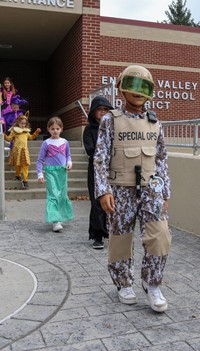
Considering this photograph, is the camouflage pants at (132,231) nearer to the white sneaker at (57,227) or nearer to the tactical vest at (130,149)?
the tactical vest at (130,149)

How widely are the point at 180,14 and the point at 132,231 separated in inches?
1992

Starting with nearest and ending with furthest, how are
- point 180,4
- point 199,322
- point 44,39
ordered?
point 199,322 → point 44,39 → point 180,4

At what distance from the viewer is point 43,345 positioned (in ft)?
8.59

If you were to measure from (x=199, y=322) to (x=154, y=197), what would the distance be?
3.21 ft

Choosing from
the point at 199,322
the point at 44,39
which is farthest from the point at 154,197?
the point at 44,39

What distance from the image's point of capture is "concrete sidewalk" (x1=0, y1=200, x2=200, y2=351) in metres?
2.68

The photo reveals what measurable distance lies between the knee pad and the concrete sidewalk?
1.68 feet

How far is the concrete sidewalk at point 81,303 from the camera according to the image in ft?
8.80

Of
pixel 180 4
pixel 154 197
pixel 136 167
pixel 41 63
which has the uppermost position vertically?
pixel 180 4

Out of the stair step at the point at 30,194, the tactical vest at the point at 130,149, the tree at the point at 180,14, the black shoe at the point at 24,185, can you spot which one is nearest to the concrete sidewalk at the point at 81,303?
the tactical vest at the point at 130,149

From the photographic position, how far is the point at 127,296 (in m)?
3.27

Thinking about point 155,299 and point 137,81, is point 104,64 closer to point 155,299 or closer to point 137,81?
point 137,81

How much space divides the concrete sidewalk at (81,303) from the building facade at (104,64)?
631 centimetres

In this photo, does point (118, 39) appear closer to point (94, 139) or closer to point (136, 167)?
point (94, 139)
